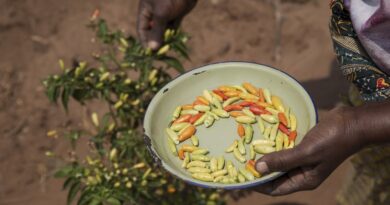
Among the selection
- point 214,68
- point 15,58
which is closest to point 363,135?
point 214,68

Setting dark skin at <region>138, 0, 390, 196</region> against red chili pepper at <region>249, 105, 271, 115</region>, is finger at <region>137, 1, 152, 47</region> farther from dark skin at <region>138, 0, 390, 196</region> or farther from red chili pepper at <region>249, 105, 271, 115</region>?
dark skin at <region>138, 0, 390, 196</region>

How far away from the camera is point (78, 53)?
3.66m

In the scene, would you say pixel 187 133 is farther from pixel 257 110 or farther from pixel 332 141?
pixel 332 141

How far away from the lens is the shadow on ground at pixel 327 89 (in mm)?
3508

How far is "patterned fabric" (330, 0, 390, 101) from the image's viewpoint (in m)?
1.71

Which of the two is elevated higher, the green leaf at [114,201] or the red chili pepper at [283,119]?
the green leaf at [114,201]

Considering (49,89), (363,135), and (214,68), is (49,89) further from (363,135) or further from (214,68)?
(363,135)

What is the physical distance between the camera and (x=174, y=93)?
→ 201cm

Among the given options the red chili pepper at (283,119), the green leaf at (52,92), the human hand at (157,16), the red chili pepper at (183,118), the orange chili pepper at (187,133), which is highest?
the human hand at (157,16)

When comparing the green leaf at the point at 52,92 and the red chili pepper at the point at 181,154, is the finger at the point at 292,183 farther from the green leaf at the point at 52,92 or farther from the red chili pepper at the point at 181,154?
the green leaf at the point at 52,92

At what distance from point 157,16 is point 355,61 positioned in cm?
82

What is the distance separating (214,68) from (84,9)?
6.82 ft

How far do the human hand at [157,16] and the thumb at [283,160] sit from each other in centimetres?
71

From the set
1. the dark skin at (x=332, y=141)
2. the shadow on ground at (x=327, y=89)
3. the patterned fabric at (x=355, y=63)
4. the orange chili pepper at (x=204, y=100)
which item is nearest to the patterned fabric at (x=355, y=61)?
the patterned fabric at (x=355, y=63)
